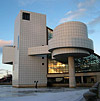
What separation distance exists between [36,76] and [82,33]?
25.4 metres

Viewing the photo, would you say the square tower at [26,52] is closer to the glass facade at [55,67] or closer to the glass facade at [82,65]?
the glass facade at [55,67]

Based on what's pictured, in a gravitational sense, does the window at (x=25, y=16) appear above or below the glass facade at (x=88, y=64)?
above

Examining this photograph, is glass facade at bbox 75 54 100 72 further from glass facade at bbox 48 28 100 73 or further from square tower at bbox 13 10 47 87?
square tower at bbox 13 10 47 87

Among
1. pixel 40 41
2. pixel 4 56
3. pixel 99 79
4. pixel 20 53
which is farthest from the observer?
pixel 4 56

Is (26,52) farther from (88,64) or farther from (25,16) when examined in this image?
(88,64)

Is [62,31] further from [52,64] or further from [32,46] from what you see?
[52,64]

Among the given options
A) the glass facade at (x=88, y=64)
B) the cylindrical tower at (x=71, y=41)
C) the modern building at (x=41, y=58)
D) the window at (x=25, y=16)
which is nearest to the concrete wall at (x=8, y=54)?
the modern building at (x=41, y=58)

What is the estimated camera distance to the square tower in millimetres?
55500

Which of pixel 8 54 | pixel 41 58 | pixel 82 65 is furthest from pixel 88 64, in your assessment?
pixel 8 54

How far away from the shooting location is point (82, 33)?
43.8m

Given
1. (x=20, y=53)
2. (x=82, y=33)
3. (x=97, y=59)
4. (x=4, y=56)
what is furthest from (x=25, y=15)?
(x=97, y=59)

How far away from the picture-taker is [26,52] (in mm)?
56750

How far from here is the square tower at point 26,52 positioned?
182 feet

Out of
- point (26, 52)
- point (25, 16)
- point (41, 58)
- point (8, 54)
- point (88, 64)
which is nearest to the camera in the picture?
point (26, 52)
